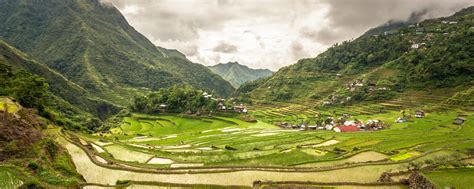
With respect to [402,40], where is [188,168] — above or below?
below

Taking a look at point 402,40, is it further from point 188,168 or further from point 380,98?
point 188,168

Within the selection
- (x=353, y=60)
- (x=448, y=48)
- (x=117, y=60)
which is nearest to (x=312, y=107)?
(x=448, y=48)

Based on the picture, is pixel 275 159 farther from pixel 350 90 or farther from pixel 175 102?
pixel 350 90

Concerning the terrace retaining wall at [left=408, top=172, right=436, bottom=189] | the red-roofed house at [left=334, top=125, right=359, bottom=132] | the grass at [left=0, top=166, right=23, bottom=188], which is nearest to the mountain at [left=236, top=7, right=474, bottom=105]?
the red-roofed house at [left=334, top=125, right=359, bottom=132]

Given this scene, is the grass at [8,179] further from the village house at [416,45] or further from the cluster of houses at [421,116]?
the village house at [416,45]

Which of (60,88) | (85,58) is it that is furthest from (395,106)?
(85,58)
